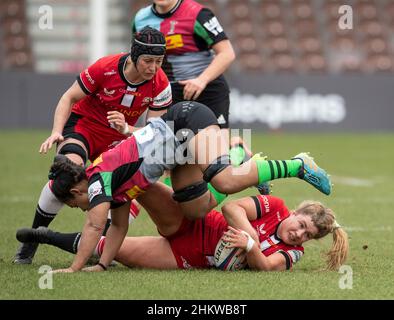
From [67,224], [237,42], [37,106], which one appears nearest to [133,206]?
[67,224]

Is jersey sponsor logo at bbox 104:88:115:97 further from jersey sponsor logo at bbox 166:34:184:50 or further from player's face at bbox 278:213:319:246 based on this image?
player's face at bbox 278:213:319:246

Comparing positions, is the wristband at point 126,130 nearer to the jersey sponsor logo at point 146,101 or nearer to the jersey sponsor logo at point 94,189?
the jersey sponsor logo at point 146,101

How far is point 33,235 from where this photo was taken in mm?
6430

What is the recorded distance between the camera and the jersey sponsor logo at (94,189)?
5.75m

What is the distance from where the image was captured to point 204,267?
6.18 metres

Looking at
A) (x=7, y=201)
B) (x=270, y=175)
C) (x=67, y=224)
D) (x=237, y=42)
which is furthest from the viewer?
(x=237, y=42)

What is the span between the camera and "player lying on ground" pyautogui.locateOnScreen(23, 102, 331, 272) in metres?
5.78

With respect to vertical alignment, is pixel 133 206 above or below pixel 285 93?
above

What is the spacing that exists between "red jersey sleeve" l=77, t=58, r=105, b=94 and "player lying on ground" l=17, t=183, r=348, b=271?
987mm

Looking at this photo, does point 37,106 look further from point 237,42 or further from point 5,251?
point 5,251

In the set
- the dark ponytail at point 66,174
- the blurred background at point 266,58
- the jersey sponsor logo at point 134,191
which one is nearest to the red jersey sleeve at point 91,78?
the dark ponytail at point 66,174

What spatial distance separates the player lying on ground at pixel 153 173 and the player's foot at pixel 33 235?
1.59 ft
